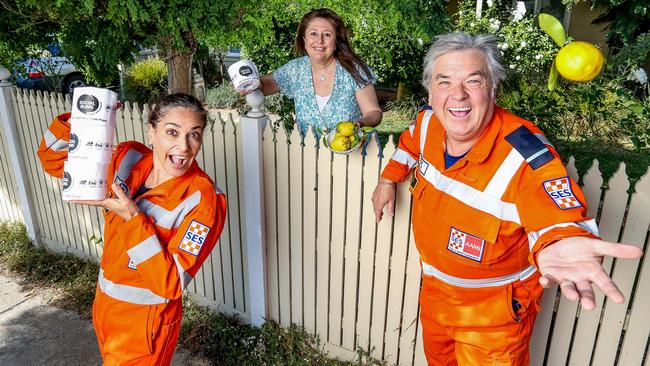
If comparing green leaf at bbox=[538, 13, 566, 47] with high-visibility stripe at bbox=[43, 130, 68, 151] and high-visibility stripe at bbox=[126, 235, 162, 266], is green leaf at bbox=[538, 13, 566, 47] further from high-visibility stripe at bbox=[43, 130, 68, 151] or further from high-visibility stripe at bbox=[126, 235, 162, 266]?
high-visibility stripe at bbox=[43, 130, 68, 151]

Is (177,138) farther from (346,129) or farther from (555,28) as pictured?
(555,28)

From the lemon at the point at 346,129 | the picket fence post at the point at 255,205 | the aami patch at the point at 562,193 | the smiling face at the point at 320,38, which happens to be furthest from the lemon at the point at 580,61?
the picket fence post at the point at 255,205

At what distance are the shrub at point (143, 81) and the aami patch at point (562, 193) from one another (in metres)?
10.5

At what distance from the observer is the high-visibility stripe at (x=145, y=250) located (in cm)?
172

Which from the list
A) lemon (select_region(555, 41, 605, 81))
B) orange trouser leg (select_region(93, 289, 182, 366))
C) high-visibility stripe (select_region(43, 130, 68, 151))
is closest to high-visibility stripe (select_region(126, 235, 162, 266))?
orange trouser leg (select_region(93, 289, 182, 366))

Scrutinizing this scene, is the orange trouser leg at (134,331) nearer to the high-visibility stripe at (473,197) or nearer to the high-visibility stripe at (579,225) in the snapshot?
the high-visibility stripe at (473,197)

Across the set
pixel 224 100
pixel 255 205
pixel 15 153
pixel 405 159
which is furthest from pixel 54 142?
pixel 224 100

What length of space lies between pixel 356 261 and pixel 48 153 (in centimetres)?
169

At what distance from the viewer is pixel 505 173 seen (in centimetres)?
158

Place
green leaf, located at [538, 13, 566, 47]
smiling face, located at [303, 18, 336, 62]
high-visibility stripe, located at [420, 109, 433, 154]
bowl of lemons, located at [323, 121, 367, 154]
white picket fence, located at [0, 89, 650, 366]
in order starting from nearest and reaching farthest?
green leaf, located at [538, 13, 566, 47] < high-visibility stripe, located at [420, 109, 433, 154] < white picket fence, located at [0, 89, 650, 366] < bowl of lemons, located at [323, 121, 367, 154] < smiling face, located at [303, 18, 336, 62]

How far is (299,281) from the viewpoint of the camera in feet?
10.1

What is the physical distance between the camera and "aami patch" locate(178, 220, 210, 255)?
178cm

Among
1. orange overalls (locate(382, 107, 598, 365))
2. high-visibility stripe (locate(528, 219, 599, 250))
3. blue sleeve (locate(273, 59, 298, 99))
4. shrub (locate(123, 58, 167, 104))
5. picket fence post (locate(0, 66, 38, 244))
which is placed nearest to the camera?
high-visibility stripe (locate(528, 219, 599, 250))

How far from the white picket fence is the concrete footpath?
2.47ft
